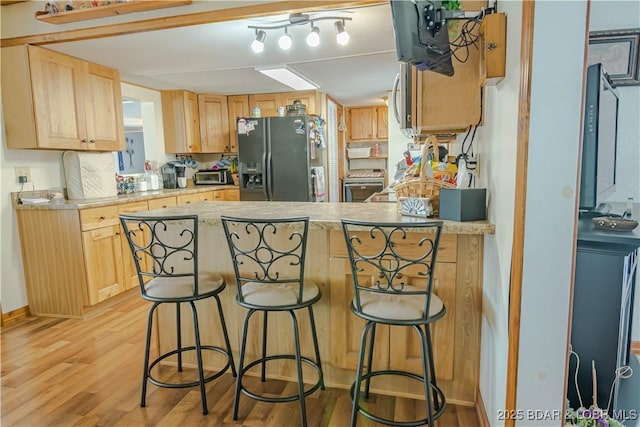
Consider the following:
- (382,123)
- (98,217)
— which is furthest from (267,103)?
(98,217)

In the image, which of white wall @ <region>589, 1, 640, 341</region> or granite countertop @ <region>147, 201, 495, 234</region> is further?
white wall @ <region>589, 1, 640, 341</region>

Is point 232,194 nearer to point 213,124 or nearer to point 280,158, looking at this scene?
point 280,158

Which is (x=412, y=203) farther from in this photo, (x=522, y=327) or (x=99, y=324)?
(x=99, y=324)

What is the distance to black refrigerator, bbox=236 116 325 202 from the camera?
4.62 m

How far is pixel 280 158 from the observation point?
471 cm

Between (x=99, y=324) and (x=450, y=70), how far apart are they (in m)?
3.11

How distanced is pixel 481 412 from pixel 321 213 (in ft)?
4.05

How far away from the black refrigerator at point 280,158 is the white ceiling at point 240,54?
533 millimetres

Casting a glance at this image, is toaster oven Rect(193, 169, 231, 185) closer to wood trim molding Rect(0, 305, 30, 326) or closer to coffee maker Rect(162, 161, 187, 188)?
coffee maker Rect(162, 161, 187, 188)

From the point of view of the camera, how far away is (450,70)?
1.69 m

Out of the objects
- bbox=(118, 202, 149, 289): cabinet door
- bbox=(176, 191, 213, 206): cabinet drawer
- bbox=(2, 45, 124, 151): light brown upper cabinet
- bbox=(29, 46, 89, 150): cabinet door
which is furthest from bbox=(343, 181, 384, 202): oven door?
bbox=(29, 46, 89, 150): cabinet door

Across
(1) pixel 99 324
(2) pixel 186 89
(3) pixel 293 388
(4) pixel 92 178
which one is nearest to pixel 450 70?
(3) pixel 293 388

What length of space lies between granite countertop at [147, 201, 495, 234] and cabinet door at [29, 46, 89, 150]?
1608mm

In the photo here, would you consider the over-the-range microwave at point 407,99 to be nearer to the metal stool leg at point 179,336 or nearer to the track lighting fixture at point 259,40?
the track lighting fixture at point 259,40
